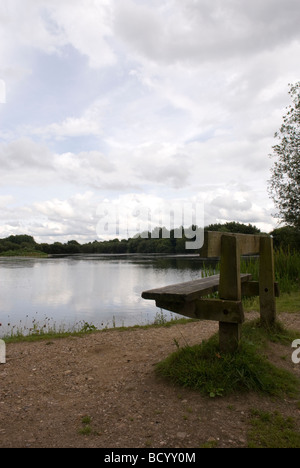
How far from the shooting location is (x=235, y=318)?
Answer: 2992mm

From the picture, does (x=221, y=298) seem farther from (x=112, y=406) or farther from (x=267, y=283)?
(x=267, y=283)

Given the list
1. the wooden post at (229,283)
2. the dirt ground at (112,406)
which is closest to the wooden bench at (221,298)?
the wooden post at (229,283)

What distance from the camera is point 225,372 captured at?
2.90m

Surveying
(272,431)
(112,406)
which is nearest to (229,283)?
(272,431)

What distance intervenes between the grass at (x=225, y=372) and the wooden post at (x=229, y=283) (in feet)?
0.33

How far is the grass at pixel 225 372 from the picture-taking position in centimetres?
281

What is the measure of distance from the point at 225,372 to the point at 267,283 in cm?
174

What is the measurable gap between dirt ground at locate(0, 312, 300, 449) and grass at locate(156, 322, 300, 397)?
0.31 feet

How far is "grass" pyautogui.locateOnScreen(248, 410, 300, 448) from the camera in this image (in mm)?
2137

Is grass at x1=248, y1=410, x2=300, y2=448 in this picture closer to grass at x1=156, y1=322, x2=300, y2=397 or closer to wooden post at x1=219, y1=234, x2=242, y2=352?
grass at x1=156, y1=322, x2=300, y2=397

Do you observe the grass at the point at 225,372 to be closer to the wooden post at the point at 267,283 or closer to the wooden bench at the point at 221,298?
the wooden bench at the point at 221,298

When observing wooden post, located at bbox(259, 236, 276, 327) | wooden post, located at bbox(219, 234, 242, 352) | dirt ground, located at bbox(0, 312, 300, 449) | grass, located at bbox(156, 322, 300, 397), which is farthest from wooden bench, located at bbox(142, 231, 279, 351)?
wooden post, located at bbox(259, 236, 276, 327)

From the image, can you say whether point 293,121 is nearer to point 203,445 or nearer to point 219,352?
point 219,352

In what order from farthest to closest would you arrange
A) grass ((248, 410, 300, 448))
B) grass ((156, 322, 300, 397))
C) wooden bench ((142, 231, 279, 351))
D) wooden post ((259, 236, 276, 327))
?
wooden post ((259, 236, 276, 327)), wooden bench ((142, 231, 279, 351)), grass ((156, 322, 300, 397)), grass ((248, 410, 300, 448))
